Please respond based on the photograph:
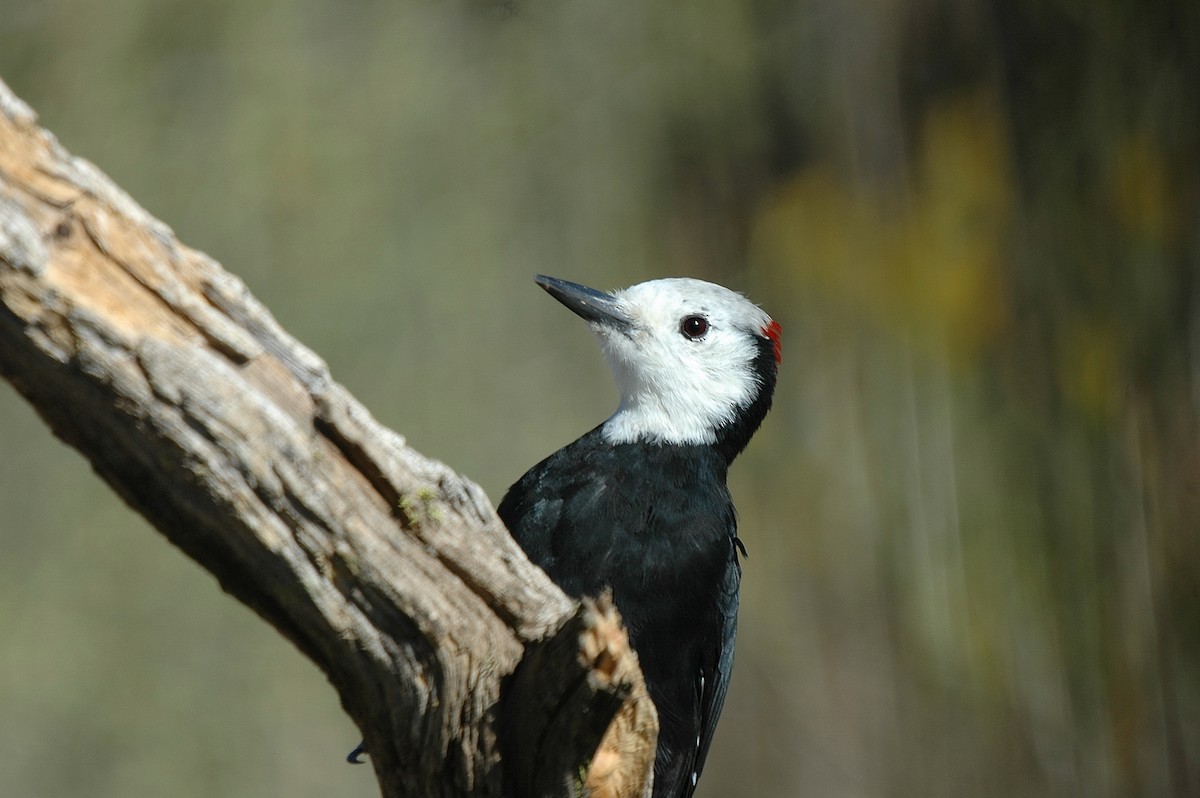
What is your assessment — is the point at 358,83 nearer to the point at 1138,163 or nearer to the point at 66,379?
the point at 1138,163

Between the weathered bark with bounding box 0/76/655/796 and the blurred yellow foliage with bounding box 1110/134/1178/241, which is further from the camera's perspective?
the blurred yellow foliage with bounding box 1110/134/1178/241

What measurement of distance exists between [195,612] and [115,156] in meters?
1.49

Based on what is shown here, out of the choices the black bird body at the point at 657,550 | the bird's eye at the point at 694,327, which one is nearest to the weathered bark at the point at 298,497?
the black bird body at the point at 657,550

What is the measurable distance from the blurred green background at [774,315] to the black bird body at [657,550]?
1.58 metres

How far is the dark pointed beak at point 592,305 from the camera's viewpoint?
6.81 feet

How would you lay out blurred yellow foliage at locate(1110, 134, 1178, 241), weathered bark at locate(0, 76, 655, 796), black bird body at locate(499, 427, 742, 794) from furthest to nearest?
1. blurred yellow foliage at locate(1110, 134, 1178, 241)
2. black bird body at locate(499, 427, 742, 794)
3. weathered bark at locate(0, 76, 655, 796)

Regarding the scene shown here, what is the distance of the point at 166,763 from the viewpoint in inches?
142

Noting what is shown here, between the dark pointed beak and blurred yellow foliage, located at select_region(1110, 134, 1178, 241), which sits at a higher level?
blurred yellow foliage, located at select_region(1110, 134, 1178, 241)

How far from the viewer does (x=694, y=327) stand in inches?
84.9

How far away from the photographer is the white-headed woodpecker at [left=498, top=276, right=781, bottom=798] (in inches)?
74.9

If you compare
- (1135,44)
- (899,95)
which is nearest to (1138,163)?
(1135,44)

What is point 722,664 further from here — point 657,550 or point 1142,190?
point 1142,190

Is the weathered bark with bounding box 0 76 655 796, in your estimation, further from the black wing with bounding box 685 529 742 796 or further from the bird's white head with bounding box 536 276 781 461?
the bird's white head with bounding box 536 276 781 461

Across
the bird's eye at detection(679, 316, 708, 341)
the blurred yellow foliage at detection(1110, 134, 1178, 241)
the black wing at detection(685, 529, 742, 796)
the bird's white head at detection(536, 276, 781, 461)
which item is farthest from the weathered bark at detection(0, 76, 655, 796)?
the blurred yellow foliage at detection(1110, 134, 1178, 241)
